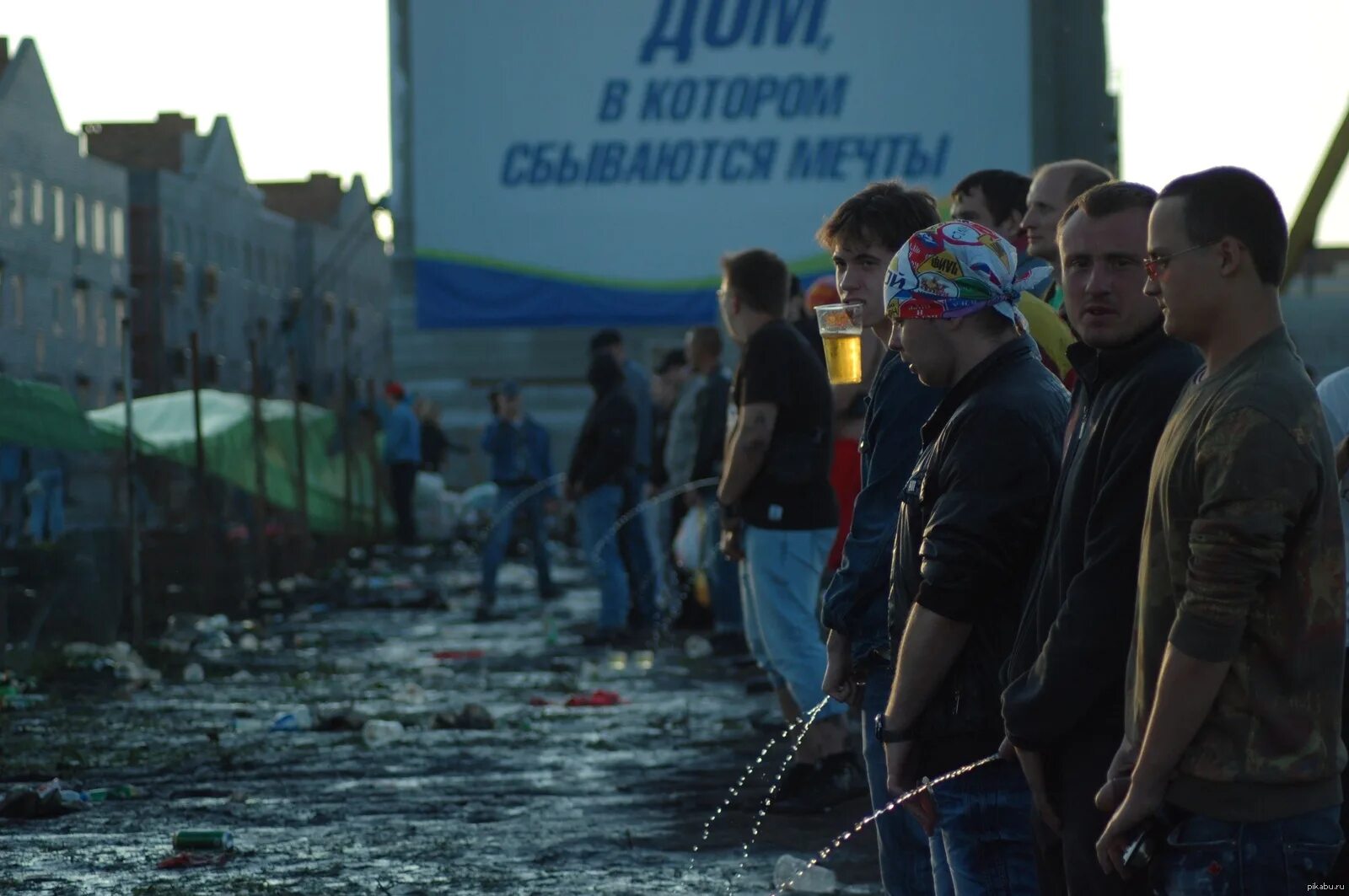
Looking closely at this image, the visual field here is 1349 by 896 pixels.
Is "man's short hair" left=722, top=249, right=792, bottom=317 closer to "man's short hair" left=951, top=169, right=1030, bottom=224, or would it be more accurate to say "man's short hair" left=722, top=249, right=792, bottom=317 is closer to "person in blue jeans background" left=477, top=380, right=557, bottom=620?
"man's short hair" left=951, top=169, right=1030, bottom=224

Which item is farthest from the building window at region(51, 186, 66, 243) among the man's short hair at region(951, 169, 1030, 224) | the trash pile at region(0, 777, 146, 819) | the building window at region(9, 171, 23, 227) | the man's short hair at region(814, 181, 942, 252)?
the man's short hair at region(814, 181, 942, 252)

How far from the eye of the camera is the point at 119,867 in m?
7.12

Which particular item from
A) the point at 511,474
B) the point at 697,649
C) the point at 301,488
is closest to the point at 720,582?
the point at 697,649

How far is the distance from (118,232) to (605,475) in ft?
141

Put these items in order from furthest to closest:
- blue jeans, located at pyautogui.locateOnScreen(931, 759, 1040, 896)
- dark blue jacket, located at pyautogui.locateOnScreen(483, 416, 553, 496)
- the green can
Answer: dark blue jacket, located at pyautogui.locateOnScreen(483, 416, 553, 496)
the green can
blue jeans, located at pyautogui.locateOnScreen(931, 759, 1040, 896)

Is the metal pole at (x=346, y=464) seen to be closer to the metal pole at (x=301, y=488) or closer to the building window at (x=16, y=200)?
the metal pole at (x=301, y=488)

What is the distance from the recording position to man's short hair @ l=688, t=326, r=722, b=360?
13422 mm

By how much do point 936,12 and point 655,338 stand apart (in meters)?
6.60

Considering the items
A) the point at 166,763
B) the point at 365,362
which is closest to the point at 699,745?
the point at 166,763

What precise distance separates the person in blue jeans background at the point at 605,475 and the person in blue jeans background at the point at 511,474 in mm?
2450

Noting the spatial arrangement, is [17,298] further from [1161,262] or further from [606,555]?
[1161,262]

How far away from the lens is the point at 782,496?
8078 mm

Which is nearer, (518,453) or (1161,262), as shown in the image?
(1161,262)

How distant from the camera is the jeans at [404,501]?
28.4 meters
